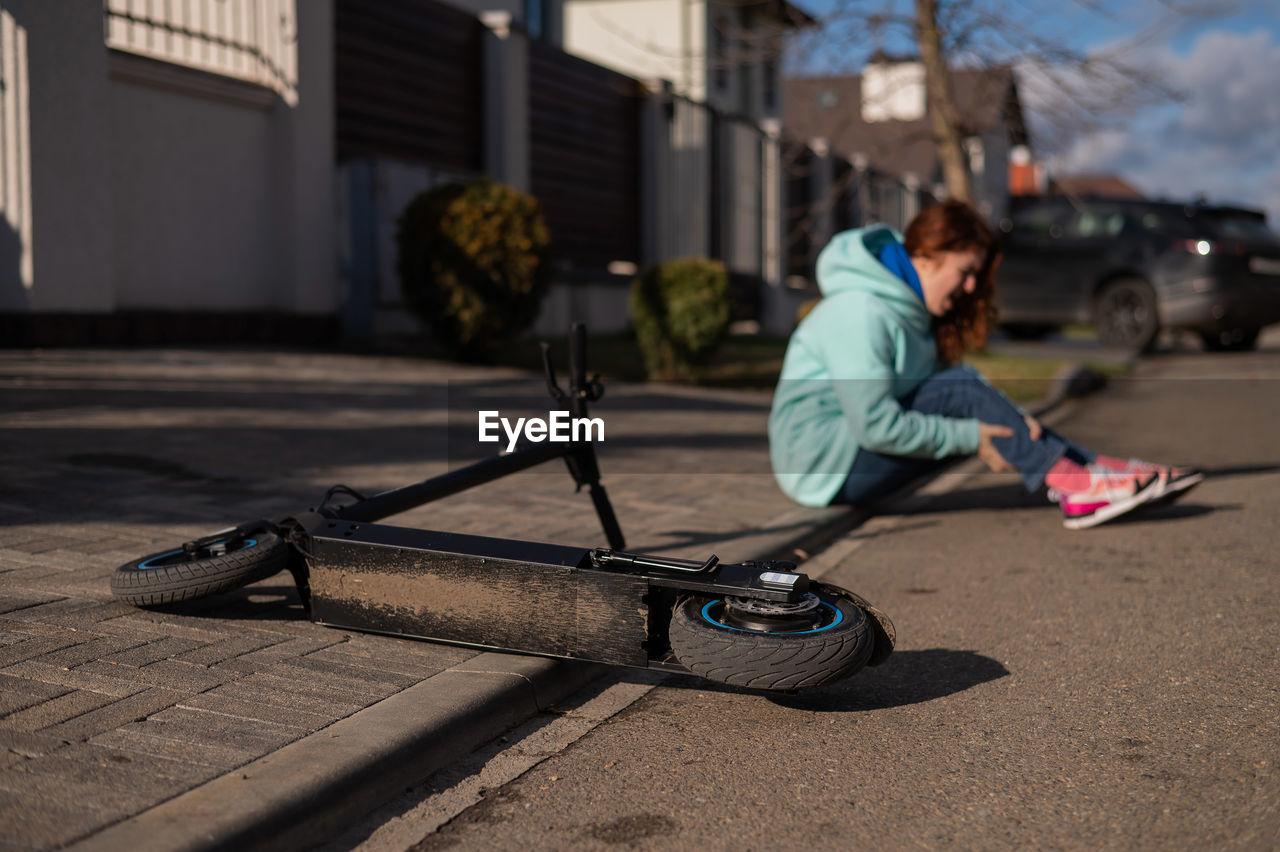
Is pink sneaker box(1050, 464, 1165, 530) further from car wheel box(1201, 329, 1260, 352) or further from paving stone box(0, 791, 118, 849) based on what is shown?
car wheel box(1201, 329, 1260, 352)

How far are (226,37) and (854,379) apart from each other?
29.3 feet

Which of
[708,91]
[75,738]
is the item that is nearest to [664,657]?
[75,738]

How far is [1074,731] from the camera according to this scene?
9.45ft

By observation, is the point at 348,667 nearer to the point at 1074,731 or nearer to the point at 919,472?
the point at 1074,731

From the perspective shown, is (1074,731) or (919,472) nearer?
(1074,731)

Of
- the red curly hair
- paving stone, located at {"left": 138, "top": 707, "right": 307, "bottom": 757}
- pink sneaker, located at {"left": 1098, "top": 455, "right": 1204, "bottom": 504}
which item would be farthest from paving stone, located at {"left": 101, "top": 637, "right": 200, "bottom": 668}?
pink sneaker, located at {"left": 1098, "top": 455, "right": 1204, "bottom": 504}

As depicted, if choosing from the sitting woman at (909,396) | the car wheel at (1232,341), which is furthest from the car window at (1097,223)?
the sitting woman at (909,396)

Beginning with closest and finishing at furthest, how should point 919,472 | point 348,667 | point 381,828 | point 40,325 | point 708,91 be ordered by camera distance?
point 381,828, point 348,667, point 919,472, point 40,325, point 708,91

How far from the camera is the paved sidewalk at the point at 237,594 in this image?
2.33m

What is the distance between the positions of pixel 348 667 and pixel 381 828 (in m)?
0.75

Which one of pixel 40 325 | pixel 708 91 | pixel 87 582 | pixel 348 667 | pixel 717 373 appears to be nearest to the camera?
pixel 348 667

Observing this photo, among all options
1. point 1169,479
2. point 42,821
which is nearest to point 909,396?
point 1169,479

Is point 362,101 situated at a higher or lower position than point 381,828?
higher

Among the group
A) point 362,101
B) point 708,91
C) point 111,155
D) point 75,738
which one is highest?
point 708,91
